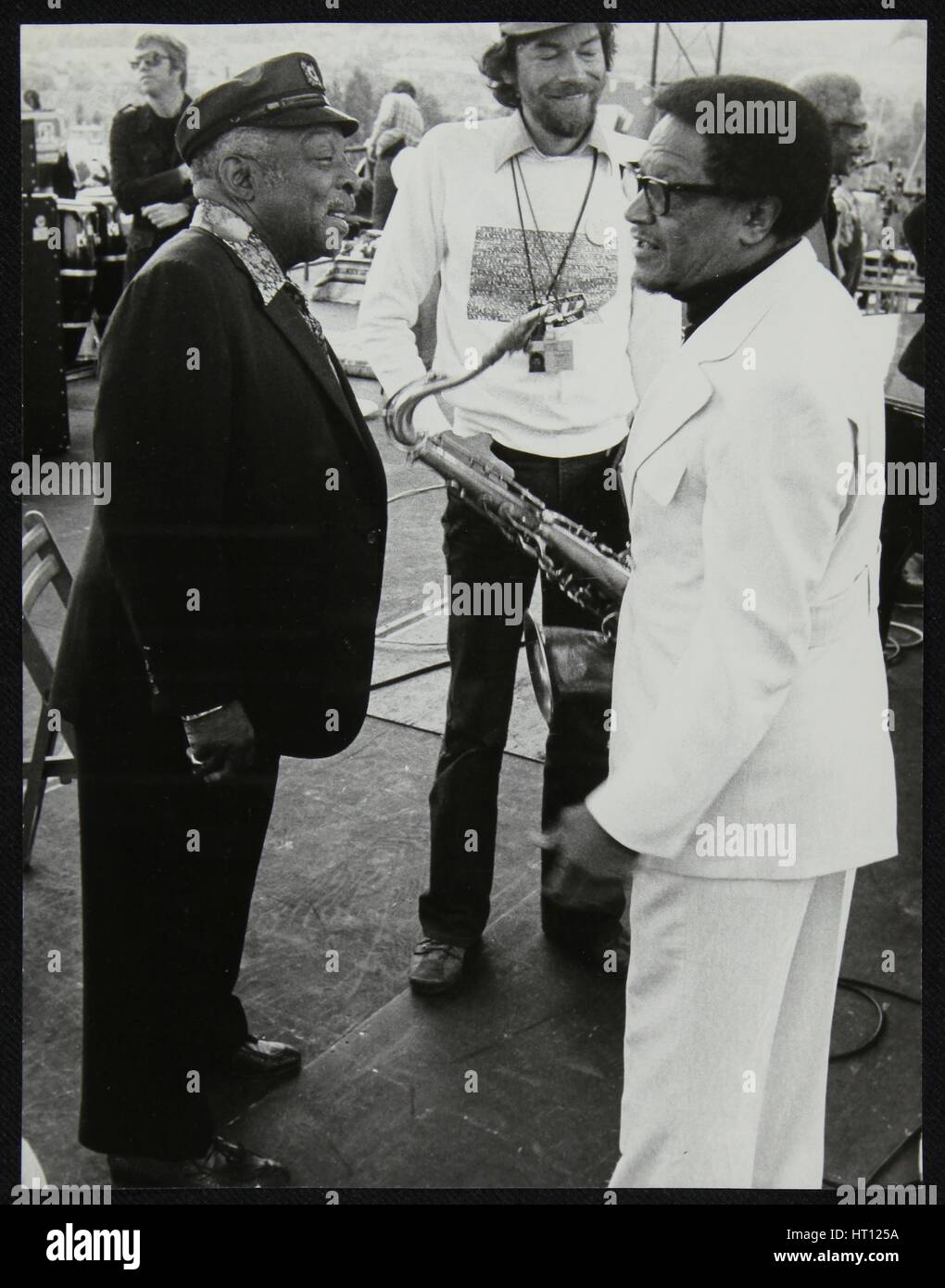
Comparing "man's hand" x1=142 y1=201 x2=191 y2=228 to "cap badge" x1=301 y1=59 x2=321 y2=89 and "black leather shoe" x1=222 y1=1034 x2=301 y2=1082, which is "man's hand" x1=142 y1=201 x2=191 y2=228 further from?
"black leather shoe" x1=222 y1=1034 x2=301 y2=1082

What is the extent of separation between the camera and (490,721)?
3.37 m

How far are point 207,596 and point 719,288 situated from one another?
115cm

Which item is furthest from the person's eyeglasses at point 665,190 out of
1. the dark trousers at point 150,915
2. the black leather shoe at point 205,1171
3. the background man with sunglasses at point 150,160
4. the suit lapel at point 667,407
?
the black leather shoe at point 205,1171

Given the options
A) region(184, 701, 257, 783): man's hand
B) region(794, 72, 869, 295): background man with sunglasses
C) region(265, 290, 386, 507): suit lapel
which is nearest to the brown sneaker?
region(184, 701, 257, 783): man's hand

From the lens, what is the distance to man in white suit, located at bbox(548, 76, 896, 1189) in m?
1.86

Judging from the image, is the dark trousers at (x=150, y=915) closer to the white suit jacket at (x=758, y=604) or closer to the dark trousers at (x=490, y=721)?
the dark trousers at (x=490, y=721)

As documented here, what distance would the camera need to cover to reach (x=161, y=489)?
2.46 m

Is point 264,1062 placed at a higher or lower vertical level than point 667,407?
lower

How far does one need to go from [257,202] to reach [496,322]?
0.79m

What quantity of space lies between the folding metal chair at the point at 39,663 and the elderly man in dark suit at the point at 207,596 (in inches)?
22.6

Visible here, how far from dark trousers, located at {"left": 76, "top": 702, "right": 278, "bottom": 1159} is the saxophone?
2.44 feet

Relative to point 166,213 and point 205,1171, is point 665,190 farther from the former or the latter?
point 205,1171

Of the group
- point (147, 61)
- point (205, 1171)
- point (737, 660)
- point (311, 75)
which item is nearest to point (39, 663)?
point (205, 1171)
